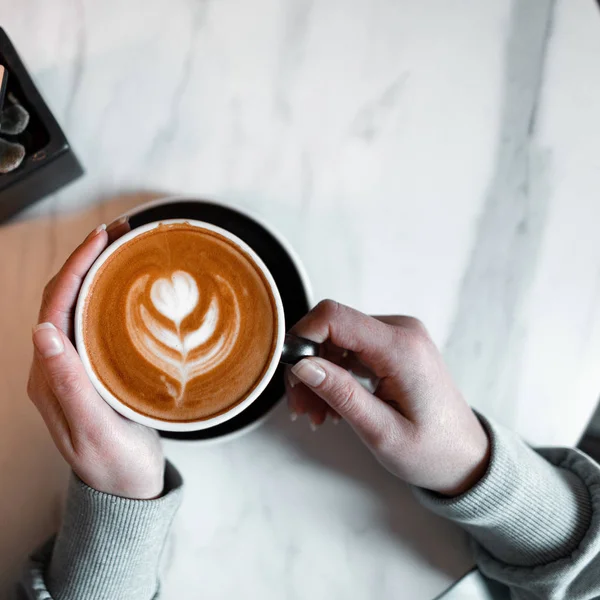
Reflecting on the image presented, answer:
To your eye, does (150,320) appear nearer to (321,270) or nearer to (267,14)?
(321,270)

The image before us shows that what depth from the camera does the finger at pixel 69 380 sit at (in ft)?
1.98

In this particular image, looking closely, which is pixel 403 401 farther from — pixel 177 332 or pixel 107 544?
pixel 107 544

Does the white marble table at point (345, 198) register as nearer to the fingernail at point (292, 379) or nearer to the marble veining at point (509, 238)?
the marble veining at point (509, 238)

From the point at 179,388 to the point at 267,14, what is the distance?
572 millimetres

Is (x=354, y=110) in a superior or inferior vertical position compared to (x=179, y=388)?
superior

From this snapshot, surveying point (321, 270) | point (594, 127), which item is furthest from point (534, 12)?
point (321, 270)

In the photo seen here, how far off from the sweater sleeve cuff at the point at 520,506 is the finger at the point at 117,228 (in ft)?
1.74

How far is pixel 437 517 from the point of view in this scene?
86 cm

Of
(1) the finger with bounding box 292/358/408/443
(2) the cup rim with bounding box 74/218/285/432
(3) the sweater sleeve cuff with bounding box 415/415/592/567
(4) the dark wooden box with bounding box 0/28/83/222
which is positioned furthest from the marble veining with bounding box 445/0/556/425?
(4) the dark wooden box with bounding box 0/28/83/222

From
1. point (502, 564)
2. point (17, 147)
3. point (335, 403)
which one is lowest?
point (502, 564)

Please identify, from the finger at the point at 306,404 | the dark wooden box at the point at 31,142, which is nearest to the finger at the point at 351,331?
the finger at the point at 306,404

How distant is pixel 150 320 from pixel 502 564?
59 centimetres

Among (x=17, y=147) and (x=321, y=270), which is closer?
(x=17, y=147)

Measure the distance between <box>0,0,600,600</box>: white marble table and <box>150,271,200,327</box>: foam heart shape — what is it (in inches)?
8.9
